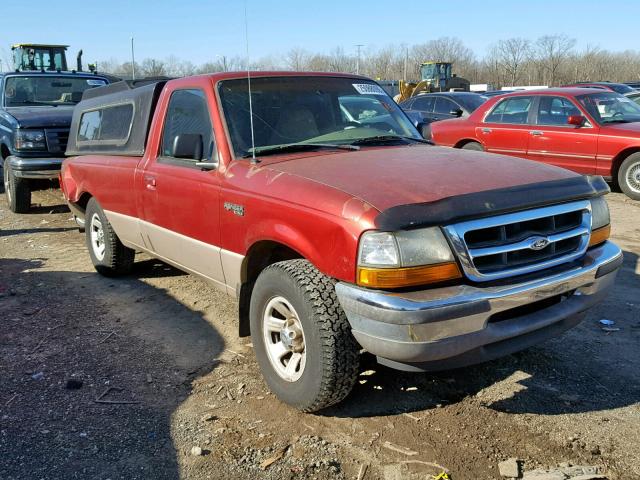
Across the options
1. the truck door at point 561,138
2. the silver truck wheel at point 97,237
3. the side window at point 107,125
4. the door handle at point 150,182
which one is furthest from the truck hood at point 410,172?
the truck door at point 561,138

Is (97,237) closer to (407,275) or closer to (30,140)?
(30,140)

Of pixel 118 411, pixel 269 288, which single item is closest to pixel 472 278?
pixel 269 288

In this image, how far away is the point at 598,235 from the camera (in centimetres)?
347

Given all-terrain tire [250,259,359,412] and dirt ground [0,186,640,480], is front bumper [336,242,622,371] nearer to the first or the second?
all-terrain tire [250,259,359,412]

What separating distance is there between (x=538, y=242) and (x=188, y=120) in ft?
A: 8.70

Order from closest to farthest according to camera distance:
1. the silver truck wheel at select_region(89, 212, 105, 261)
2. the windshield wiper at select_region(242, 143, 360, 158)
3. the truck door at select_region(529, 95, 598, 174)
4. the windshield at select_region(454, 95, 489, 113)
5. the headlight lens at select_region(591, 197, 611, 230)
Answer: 1. the headlight lens at select_region(591, 197, 611, 230)
2. the windshield wiper at select_region(242, 143, 360, 158)
3. the silver truck wheel at select_region(89, 212, 105, 261)
4. the truck door at select_region(529, 95, 598, 174)
5. the windshield at select_region(454, 95, 489, 113)

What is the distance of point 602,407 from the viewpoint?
131 inches

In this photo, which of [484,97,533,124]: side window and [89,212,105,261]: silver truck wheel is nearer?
[89,212,105,261]: silver truck wheel

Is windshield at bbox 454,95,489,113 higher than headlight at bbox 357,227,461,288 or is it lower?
higher

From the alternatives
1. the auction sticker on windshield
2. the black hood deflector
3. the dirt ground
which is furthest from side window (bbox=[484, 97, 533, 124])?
the black hood deflector

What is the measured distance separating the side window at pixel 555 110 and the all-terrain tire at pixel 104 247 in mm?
7030

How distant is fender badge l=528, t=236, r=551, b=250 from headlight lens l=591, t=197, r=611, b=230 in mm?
529

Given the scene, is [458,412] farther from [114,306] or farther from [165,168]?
[114,306]

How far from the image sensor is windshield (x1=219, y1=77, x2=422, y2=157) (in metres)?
4.01
